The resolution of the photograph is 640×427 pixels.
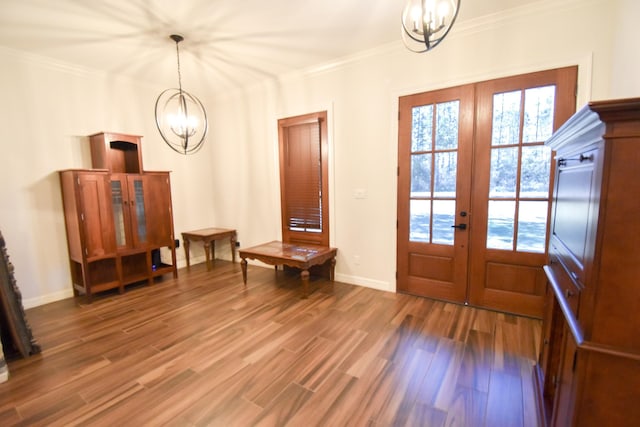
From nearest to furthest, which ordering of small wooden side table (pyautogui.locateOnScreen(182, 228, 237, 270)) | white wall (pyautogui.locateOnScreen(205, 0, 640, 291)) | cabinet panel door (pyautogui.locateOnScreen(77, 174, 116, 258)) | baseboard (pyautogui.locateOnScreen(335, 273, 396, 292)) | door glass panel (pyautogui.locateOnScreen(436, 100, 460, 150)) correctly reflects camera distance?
white wall (pyautogui.locateOnScreen(205, 0, 640, 291))
door glass panel (pyautogui.locateOnScreen(436, 100, 460, 150))
cabinet panel door (pyautogui.locateOnScreen(77, 174, 116, 258))
baseboard (pyautogui.locateOnScreen(335, 273, 396, 292))
small wooden side table (pyautogui.locateOnScreen(182, 228, 237, 270))

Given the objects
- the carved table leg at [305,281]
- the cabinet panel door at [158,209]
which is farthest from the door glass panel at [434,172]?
the cabinet panel door at [158,209]

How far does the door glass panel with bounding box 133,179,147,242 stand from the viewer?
3.79 meters

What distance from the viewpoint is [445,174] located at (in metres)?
3.04

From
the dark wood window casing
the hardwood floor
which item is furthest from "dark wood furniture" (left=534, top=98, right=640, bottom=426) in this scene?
the dark wood window casing

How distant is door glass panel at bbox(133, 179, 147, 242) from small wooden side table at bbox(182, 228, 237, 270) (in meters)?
0.81

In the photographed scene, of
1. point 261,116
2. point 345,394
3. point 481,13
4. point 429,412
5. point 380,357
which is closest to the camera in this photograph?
point 429,412

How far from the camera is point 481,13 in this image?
8.66 ft

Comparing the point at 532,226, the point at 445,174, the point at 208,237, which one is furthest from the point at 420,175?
the point at 208,237

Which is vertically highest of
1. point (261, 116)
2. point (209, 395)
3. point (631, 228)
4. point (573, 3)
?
point (573, 3)

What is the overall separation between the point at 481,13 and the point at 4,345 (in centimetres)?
520

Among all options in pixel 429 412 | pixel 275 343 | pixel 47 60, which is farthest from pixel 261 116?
pixel 429 412

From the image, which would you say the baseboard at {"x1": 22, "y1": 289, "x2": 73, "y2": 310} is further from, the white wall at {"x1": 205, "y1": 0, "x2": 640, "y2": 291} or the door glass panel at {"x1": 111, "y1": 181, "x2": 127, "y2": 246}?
the white wall at {"x1": 205, "y1": 0, "x2": 640, "y2": 291}

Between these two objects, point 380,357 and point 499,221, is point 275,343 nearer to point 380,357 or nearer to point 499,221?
point 380,357

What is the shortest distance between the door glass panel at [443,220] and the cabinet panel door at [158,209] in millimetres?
3655
